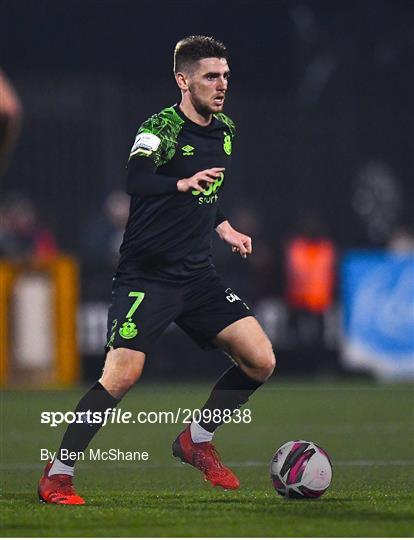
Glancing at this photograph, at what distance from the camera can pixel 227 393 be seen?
782 centimetres

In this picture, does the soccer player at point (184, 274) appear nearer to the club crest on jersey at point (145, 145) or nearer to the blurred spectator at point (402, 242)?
the club crest on jersey at point (145, 145)

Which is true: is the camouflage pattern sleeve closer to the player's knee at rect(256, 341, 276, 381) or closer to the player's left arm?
the player's left arm

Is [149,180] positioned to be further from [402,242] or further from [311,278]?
[402,242]

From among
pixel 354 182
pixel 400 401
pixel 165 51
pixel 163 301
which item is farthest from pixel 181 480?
pixel 165 51

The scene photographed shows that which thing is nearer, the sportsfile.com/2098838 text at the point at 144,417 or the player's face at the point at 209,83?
the player's face at the point at 209,83

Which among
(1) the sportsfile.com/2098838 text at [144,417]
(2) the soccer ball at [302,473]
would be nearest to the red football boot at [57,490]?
(2) the soccer ball at [302,473]

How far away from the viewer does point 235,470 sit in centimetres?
877

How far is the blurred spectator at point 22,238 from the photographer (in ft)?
52.8

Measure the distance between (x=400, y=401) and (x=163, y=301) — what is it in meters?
6.55

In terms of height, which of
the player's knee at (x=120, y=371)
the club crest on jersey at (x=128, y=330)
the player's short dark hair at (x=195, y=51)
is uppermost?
the player's short dark hair at (x=195, y=51)

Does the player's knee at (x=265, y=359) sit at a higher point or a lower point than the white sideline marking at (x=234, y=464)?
higher

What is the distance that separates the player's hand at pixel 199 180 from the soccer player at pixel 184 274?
0.60 ft

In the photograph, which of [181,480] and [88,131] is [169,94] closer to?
[88,131]

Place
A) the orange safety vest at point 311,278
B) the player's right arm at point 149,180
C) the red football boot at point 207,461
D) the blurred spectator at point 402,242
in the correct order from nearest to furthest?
Result: the player's right arm at point 149,180
the red football boot at point 207,461
the orange safety vest at point 311,278
the blurred spectator at point 402,242
